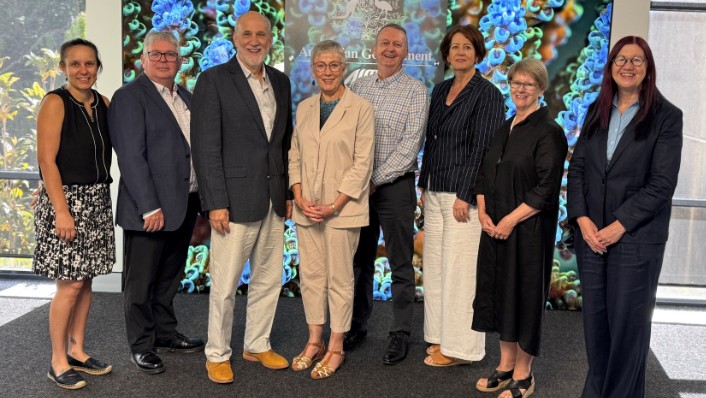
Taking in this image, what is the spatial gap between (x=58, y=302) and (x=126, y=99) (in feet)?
3.46

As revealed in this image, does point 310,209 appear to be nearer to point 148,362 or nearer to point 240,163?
point 240,163

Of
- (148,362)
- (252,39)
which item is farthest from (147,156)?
(148,362)

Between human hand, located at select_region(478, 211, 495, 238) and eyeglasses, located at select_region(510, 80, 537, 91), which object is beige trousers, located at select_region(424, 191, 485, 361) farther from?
eyeglasses, located at select_region(510, 80, 537, 91)

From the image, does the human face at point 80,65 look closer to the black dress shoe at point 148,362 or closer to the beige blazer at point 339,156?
Result: the beige blazer at point 339,156

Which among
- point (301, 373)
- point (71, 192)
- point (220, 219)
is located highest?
point (71, 192)

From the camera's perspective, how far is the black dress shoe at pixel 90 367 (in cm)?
372

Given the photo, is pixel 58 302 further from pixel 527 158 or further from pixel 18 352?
pixel 527 158

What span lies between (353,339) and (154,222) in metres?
1.37

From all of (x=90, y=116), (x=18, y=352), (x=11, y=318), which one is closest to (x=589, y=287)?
(x=90, y=116)

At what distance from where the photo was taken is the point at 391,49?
391 centimetres

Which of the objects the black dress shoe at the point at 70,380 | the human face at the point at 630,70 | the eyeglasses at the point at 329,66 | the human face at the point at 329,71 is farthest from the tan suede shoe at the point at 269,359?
the human face at the point at 630,70

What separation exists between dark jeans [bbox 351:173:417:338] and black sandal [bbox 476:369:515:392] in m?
0.65

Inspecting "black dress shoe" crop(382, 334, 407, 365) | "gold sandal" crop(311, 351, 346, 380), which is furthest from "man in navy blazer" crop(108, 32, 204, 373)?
"black dress shoe" crop(382, 334, 407, 365)

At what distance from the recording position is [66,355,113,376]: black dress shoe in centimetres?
372
